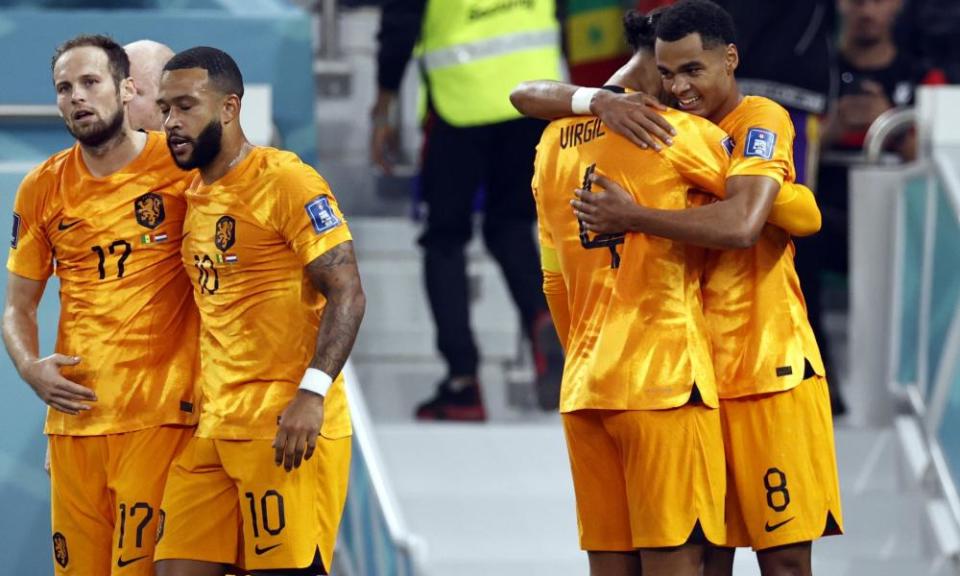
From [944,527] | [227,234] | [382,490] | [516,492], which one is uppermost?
[227,234]

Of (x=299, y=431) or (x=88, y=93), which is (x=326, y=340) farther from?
(x=88, y=93)

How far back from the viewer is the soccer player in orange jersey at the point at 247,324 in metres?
5.12

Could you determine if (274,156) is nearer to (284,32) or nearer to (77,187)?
(77,187)

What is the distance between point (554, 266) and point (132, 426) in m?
1.17

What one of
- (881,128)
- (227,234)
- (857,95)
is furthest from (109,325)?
(857,95)

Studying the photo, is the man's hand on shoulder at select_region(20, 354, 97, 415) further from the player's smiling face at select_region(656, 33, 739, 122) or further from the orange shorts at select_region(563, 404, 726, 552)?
the player's smiling face at select_region(656, 33, 739, 122)

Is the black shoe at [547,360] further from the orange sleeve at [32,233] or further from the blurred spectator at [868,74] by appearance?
the orange sleeve at [32,233]

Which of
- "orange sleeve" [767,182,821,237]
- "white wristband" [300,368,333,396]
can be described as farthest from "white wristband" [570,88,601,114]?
"white wristband" [300,368,333,396]

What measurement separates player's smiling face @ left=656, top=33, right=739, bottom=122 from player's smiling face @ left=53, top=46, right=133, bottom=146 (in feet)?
4.75

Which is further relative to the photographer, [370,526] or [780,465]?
[370,526]

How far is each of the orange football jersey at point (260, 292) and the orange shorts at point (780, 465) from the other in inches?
40.4

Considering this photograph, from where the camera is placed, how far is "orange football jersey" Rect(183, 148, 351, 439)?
202 inches

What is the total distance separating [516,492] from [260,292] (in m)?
2.72

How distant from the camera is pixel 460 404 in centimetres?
804
